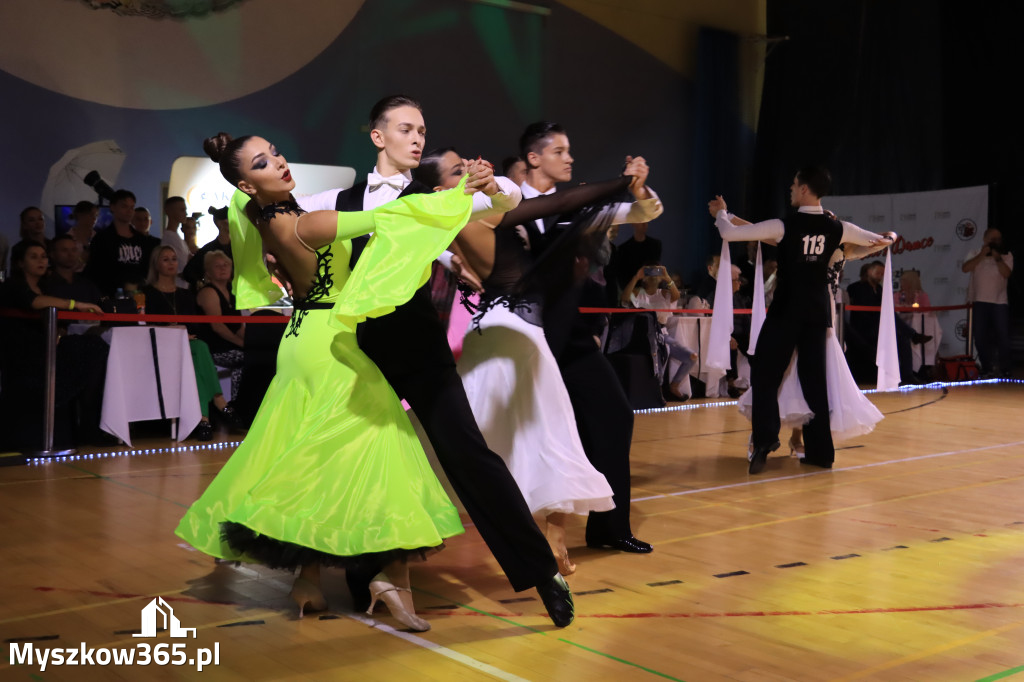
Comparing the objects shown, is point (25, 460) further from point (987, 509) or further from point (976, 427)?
point (976, 427)

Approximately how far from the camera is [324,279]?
10.9ft

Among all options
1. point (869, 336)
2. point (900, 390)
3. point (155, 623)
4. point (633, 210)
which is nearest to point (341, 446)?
point (155, 623)

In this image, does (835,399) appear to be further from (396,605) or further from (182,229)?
(182,229)

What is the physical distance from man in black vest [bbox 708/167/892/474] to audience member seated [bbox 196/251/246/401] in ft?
12.1

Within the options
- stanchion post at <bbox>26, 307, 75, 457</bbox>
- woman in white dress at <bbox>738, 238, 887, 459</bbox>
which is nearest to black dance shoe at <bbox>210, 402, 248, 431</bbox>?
stanchion post at <bbox>26, 307, 75, 457</bbox>

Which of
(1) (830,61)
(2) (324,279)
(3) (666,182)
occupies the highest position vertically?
(1) (830,61)

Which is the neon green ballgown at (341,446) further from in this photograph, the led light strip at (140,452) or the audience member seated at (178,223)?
the audience member seated at (178,223)

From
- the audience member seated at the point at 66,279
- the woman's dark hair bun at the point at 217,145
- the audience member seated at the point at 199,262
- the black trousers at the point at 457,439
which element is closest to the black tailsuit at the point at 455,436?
the black trousers at the point at 457,439

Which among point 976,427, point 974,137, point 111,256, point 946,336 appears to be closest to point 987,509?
point 976,427

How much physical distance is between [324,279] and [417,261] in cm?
41

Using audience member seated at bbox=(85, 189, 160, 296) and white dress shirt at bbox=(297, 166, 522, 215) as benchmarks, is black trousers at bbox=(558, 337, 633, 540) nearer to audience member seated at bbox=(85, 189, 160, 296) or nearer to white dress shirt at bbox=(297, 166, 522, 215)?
white dress shirt at bbox=(297, 166, 522, 215)

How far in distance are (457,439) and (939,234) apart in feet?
39.6

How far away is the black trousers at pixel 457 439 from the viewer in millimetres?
3170

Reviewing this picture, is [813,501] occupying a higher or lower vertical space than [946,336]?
lower
